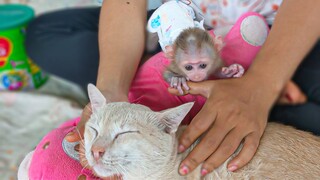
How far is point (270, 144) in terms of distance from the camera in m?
0.68

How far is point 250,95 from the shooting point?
0.72 m

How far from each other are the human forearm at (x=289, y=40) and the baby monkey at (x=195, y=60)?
0.05 m

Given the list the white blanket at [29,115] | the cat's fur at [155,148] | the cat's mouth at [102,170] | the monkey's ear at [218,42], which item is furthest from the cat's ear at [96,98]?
the white blanket at [29,115]

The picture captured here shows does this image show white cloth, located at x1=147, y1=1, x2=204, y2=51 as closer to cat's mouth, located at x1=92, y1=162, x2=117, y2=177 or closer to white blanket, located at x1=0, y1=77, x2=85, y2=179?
cat's mouth, located at x1=92, y1=162, x2=117, y2=177

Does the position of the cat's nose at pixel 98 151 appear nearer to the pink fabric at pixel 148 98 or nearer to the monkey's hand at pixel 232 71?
the pink fabric at pixel 148 98

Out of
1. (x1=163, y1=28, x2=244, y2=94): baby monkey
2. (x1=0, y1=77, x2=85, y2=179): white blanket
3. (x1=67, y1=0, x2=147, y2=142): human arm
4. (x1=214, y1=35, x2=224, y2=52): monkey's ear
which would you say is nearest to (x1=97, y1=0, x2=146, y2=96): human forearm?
(x1=67, y1=0, x2=147, y2=142): human arm

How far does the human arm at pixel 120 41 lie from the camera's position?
2.76 ft

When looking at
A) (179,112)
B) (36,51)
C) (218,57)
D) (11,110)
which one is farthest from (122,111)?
(11,110)

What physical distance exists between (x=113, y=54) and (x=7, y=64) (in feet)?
2.01

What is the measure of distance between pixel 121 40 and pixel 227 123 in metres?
0.33

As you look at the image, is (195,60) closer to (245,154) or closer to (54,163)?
(245,154)

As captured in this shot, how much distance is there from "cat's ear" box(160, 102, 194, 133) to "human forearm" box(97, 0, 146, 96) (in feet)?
0.76

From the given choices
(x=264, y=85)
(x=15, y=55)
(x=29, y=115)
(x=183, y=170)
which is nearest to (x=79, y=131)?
(x=183, y=170)

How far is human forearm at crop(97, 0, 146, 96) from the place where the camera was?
2.78 feet
